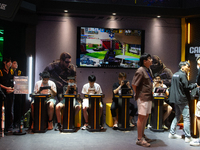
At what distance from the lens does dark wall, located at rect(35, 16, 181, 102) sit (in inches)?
243

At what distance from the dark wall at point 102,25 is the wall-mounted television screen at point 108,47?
17 centimetres

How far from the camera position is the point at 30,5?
553 cm

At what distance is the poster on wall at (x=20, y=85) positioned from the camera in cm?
462

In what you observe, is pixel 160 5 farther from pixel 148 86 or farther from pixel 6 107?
pixel 6 107

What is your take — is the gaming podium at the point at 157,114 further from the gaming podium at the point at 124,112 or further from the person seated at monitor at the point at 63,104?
the person seated at monitor at the point at 63,104

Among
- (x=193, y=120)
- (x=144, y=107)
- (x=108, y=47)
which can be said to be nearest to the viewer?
(x=144, y=107)

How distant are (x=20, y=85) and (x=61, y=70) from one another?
1735mm

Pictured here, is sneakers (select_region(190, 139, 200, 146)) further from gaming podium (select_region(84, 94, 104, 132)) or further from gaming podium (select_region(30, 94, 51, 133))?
gaming podium (select_region(30, 94, 51, 133))

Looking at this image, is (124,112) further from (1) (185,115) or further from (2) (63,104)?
(2) (63,104)

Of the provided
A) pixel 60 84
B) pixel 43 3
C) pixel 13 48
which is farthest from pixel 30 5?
pixel 60 84

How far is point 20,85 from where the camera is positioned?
15.2 feet

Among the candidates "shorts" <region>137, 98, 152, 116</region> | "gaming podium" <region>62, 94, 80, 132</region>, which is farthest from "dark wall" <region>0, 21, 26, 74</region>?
"shorts" <region>137, 98, 152, 116</region>

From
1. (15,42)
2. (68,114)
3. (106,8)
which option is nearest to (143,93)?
(68,114)

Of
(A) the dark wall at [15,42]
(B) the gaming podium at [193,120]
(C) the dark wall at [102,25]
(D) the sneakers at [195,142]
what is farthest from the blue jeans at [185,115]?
(A) the dark wall at [15,42]
